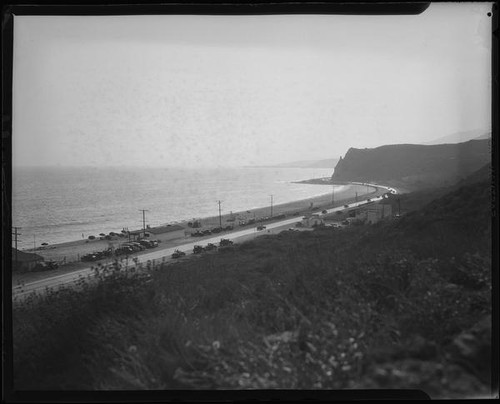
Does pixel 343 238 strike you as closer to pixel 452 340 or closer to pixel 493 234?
pixel 493 234

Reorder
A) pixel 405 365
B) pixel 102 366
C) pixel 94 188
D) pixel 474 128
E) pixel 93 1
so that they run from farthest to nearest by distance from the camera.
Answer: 1. pixel 94 188
2. pixel 474 128
3. pixel 93 1
4. pixel 102 366
5. pixel 405 365

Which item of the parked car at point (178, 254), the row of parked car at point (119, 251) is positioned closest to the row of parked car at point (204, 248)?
the parked car at point (178, 254)

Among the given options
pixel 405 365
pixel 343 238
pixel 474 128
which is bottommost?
pixel 405 365

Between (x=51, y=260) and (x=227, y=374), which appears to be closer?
(x=227, y=374)

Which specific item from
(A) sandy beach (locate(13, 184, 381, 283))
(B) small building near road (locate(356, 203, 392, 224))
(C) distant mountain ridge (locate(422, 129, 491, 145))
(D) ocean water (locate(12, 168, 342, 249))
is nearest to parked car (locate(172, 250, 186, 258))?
(A) sandy beach (locate(13, 184, 381, 283))

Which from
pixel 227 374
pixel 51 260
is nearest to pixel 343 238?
pixel 227 374

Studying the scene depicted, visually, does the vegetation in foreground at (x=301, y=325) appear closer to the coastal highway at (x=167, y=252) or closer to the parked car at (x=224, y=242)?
the coastal highway at (x=167, y=252)
